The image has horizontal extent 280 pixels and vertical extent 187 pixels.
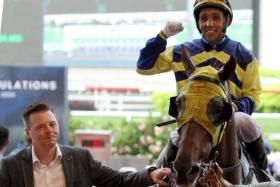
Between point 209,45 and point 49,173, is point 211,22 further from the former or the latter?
point 49,173

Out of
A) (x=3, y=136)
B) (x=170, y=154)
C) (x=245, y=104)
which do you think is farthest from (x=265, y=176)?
(x=3, y=136)

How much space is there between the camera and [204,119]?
222 cm

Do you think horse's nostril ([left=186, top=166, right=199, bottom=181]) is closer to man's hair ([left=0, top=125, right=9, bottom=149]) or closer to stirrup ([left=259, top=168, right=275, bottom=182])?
stirrup ([left=259, top=168, right=275, bottom=182])

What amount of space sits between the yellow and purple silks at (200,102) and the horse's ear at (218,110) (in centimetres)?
1

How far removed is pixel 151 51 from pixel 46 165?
0.76m

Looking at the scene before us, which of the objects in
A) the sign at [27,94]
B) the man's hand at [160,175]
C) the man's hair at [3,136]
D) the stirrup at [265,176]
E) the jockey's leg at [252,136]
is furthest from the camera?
the sign at [27,94]

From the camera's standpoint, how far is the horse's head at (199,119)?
85.0 inches

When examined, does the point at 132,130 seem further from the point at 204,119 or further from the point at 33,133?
the point at 204,119

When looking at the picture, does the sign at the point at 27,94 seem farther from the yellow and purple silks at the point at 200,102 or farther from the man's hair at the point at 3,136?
the yellow and purple silks at the point at 200,102

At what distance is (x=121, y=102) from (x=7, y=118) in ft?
7.95

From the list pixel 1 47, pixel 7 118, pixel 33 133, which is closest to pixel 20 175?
pixel 33 133

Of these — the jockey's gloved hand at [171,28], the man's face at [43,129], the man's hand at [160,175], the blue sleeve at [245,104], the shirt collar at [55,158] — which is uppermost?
the jockey's gloved hand at [171,28]

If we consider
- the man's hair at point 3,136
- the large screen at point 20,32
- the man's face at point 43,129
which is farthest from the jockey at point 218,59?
the large screen at point 20,32

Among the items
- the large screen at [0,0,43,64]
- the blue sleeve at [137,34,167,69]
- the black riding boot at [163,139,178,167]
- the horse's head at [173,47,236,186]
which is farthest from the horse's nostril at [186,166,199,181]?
the large screen at [0,0,43,64]
